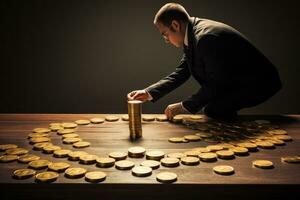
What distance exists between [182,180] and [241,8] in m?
3.11

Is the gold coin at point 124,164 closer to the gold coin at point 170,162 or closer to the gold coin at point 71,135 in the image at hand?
the gold coin at point 170,162

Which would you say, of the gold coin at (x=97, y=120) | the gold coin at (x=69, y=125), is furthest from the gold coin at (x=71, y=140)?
the gold coin at (x=97, y=120)

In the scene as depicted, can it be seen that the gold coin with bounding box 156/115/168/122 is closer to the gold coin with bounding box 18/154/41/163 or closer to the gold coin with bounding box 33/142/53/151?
the gold coin with bounding box 33/142/53/151

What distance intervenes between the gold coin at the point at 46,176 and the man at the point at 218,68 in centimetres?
113

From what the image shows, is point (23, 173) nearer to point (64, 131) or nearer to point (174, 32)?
point (64, 131)

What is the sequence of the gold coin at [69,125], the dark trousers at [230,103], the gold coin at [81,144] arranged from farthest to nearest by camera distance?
the dark trousers at [230,103], the gold coin at [69,125], the gold coin at [81,144]

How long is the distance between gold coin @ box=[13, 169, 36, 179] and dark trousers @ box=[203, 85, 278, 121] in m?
1.39

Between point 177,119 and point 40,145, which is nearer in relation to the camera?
point 40,145

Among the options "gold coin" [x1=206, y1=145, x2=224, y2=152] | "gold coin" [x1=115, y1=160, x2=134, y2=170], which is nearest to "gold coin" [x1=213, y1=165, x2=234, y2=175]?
"gold coin" [x1=206, y1=145, x2=224, y2=152]

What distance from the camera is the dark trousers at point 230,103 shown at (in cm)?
251

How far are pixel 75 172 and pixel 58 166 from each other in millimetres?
117

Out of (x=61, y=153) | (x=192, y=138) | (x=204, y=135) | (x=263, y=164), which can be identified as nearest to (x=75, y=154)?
(x=61, y=153)

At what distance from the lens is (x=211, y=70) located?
2488mm

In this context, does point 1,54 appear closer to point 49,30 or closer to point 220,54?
point 49,30
